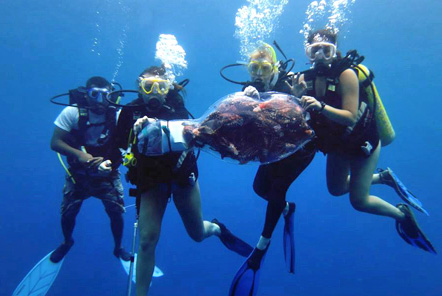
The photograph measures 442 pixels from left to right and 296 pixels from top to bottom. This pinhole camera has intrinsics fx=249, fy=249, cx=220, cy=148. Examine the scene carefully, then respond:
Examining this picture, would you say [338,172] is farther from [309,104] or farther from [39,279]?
[39,279]

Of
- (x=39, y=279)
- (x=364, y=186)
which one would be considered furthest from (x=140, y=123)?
(x=39, y=279)

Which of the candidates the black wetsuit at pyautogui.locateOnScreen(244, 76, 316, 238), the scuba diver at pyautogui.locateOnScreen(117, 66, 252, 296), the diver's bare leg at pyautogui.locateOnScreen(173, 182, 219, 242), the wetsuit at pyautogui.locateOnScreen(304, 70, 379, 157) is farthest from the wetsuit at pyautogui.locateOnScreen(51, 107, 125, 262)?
the wetsuit at pyautogui.locateOnScreen(304, 70, 379, 157)

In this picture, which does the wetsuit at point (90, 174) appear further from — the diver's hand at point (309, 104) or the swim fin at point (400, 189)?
the swim fin at point (400, 189)

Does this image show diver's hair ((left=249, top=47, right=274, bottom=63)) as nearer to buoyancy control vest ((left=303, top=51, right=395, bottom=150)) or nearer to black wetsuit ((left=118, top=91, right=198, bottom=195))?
buoyancy control vest ((left=303, top=51, right=395, bottom=150))

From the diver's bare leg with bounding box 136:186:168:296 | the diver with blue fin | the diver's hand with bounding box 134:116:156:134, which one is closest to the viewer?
the diver's hand with bounding box 134:116:156:134

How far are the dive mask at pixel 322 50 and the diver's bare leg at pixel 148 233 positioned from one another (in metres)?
2.79

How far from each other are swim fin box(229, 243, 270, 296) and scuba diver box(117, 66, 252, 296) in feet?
4.98

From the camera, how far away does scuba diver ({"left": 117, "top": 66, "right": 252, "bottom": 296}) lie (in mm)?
3203

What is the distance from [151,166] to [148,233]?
0.88 meters

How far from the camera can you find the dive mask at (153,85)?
10.5 feet

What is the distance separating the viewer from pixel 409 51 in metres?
24.0

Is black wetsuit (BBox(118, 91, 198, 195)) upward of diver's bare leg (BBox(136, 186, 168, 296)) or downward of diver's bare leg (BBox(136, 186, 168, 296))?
upward

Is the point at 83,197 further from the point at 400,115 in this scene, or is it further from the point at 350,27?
the point at 400,115

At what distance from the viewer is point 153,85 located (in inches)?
126
